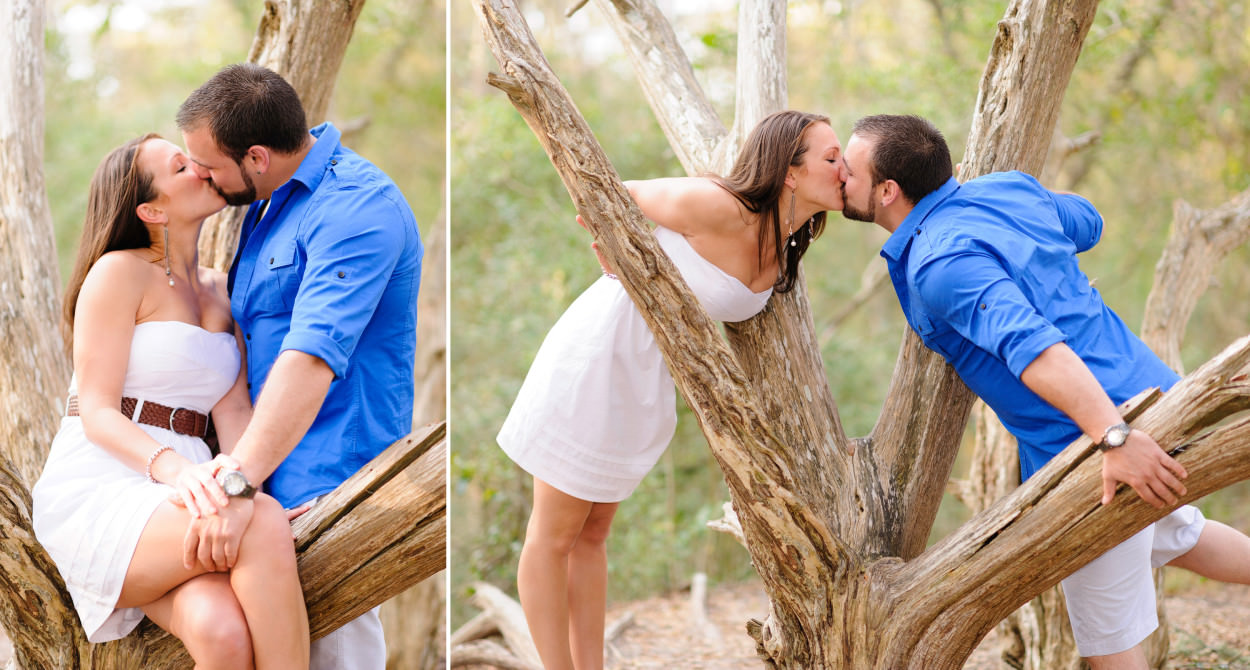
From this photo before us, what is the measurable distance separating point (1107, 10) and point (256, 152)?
5.22 meters

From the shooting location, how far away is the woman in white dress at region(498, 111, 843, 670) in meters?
2.65

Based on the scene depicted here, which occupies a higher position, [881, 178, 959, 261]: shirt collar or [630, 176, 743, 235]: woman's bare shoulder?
[881, 178, 959, 261]: shirt collar

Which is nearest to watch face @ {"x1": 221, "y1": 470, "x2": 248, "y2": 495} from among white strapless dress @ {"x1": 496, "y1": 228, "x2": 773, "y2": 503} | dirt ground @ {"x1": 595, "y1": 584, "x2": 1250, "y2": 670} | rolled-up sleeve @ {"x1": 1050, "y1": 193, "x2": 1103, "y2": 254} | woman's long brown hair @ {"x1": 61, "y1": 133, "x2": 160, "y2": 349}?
woman's long brown hair @ {"x1": 61, "y1": 133, "x2": 160, "y2": 349}

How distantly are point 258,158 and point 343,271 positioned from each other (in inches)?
16.1

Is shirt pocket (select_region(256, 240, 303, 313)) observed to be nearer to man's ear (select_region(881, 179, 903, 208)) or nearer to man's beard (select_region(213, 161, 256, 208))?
man's beard (select_region(213, 161, 256, 208))

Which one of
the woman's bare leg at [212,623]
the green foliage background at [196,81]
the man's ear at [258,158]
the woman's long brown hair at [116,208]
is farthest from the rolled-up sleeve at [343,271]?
the green foliage background at [196,81]

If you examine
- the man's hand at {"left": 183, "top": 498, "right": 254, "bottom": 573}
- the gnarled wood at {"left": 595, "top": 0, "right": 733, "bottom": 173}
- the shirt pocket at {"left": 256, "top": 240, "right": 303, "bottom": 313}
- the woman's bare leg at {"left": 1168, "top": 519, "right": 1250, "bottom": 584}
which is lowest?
the man's hand at {"left": 183, "top": 498, "right": 254, "bottom": 573}

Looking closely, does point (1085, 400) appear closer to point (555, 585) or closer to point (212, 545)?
point (555, 585)

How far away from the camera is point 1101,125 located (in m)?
6.94

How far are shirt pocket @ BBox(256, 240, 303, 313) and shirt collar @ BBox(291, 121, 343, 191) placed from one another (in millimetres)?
161

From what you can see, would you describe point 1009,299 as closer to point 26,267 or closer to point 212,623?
point 212,623

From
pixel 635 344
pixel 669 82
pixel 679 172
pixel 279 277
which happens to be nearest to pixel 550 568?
pixel 635 344

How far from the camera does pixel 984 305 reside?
2.29 meters

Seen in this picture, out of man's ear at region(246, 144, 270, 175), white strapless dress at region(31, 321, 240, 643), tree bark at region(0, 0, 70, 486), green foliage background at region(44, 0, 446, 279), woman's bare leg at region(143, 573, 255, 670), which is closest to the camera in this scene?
woman's bare leg at region(143, 573, 255, 670)
